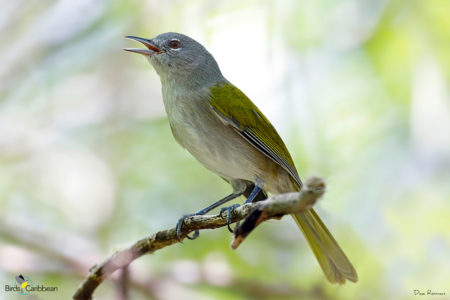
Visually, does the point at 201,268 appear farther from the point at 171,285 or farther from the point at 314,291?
the point at 314,291

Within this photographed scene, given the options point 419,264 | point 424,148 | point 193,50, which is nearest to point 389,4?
point 424,148

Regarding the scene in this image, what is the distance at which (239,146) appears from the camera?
14.4 feet

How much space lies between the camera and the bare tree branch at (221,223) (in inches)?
88.3

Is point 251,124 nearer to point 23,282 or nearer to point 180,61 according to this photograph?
point 180,61

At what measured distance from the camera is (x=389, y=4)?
6.18m

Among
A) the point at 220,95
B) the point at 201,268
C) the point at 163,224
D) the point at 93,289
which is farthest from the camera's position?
the point at 163,224

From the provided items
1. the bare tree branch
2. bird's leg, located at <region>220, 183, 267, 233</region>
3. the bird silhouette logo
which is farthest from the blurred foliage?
the bare tree branch

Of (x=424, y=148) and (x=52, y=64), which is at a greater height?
(x=52, y=64)

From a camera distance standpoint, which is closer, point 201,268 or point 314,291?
point 314,291

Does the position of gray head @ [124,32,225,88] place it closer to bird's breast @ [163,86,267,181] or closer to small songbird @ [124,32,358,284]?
small songbird @ [124,32,358,284]

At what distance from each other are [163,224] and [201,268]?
34.4 inches

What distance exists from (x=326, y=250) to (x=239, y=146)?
1.01 meters

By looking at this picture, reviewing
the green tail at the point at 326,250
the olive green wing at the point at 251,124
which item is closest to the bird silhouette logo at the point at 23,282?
the olive green wing at the point at 251,124

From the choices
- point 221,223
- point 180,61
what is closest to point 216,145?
point 180,61
